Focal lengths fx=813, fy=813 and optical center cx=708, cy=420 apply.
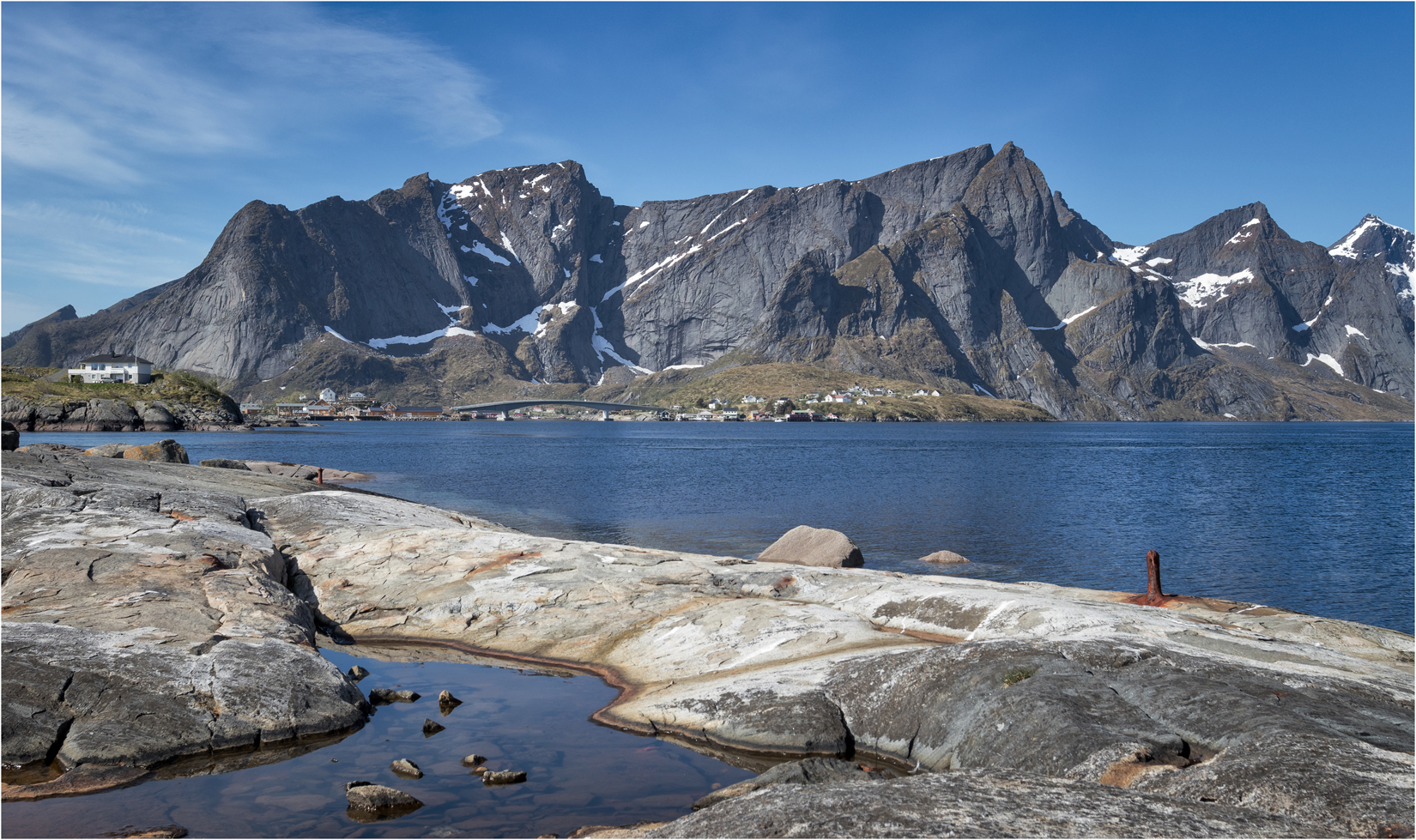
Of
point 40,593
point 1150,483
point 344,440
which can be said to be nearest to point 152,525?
point 40,593

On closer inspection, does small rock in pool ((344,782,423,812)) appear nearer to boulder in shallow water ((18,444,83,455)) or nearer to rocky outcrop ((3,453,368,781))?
rocky outcrop ((3,453,368,781))

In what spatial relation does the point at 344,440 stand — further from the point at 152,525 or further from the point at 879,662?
the point at 879,662

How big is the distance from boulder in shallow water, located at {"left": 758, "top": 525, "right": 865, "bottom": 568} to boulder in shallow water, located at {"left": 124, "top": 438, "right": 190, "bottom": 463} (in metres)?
34.1

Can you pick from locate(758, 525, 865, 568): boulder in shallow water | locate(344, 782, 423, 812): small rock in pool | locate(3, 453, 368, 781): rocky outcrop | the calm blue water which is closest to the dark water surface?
locate(344, 782, 423, 812): small rock in pool

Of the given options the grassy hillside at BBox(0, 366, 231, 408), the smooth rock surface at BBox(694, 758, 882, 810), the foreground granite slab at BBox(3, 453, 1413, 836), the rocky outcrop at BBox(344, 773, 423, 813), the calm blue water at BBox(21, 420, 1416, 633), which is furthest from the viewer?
the grassy hillside at BBox(0, 366, 231, 408)

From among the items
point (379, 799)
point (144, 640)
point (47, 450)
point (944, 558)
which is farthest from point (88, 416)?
point (379, 799)

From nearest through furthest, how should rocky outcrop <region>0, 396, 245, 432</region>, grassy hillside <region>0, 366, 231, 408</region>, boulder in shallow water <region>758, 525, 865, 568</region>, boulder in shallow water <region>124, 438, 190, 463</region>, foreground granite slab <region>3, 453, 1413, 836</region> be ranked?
foreground granite slab <region>3, 453, 1413, 836</region>, boulder in shallow water <region>758, 525, 865, 568</region>, boulder in shallow water <region>124, 438, 190, 463</region>, rocky outcrop <region>0, 396, 245, 432</region>, grassy hillside <region>0, 366, 231, 408</region>

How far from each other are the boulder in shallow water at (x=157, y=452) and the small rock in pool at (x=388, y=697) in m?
35.8

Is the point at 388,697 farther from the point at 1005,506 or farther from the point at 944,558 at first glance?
the point at 1005,506

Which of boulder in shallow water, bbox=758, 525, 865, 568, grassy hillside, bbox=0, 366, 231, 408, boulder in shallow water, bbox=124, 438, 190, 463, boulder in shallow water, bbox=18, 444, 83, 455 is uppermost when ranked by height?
grassy hillside, bbox=0, 366, 231, 408

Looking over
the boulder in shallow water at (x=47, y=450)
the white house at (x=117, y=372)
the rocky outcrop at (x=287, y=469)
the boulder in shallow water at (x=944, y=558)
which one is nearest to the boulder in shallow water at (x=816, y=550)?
the boulder in shallow water at (x=944, y=558)

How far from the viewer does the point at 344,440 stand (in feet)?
554

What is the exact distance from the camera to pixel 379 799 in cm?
1144

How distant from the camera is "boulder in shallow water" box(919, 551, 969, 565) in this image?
129ft
